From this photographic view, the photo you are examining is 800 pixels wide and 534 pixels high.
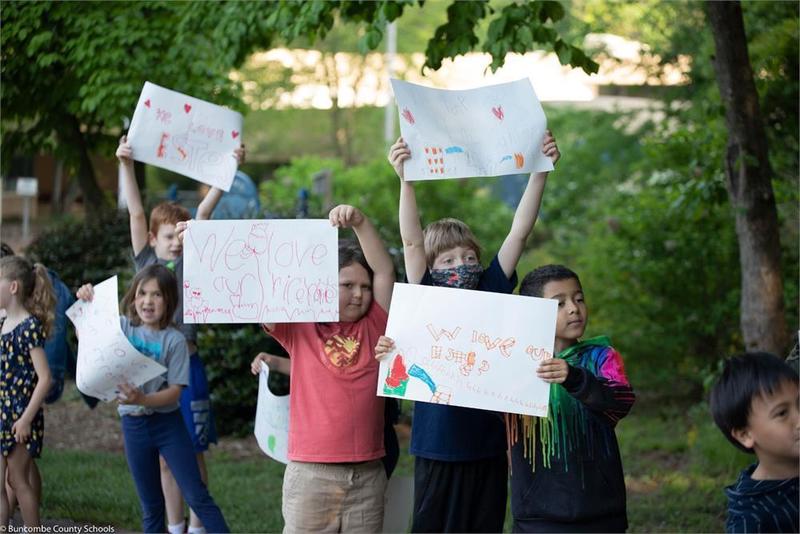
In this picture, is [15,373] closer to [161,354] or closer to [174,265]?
[161,354]

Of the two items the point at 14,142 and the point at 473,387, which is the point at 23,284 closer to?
the point at 473,387

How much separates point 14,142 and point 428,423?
610cm

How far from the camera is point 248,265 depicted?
4.21 metres

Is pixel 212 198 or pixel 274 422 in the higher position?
pixel 212 198

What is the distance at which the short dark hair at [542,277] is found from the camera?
3.80 metres

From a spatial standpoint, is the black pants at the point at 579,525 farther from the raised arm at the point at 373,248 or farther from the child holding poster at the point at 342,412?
the raised arm at the point at 373,248

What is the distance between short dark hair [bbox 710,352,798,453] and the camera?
303 centimetres

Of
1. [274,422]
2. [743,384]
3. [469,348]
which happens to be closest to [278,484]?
[274,422]

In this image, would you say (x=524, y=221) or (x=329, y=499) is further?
(x=524, y=221)

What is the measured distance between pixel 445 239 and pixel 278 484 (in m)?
3.37

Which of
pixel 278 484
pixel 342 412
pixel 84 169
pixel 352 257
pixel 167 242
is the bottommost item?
pixel 278 484

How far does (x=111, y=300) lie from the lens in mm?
4609

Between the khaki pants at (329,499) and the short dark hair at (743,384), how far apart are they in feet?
4.84

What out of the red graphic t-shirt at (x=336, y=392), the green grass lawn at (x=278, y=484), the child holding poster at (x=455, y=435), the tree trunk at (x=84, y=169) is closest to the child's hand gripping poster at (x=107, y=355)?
the red graphic t-shirt at (x=336, y=392)
